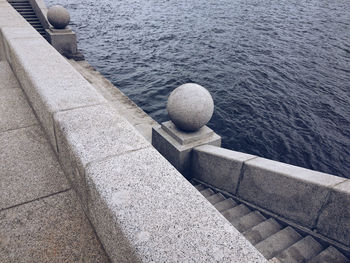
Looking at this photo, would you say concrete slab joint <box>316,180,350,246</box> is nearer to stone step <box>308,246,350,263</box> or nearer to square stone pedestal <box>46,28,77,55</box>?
stone step <box>308,246,350,263</box>

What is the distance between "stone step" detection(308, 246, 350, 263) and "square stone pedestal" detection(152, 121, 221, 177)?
247cm

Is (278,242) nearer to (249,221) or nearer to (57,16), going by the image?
(249,221)

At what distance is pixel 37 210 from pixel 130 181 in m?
1.13

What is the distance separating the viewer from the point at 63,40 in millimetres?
13391

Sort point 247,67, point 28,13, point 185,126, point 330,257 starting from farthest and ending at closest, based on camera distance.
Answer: point 247,67, point 28,13, point 185,126, point 330,257

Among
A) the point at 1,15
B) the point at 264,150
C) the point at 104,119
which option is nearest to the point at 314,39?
the point at 264,150

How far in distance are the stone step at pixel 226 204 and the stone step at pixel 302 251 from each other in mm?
1313

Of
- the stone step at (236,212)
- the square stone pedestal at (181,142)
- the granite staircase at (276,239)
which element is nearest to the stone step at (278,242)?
the granite staircase at (276,239)

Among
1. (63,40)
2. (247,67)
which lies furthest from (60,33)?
(247,67)

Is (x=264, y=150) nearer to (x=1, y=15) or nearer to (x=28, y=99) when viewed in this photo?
(x=28, y=99)

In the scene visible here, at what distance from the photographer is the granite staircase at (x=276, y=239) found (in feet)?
11.7

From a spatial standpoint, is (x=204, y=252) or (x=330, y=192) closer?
(x=204, y=252)

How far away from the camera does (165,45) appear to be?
65.2ft

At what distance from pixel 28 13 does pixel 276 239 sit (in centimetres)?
1721
